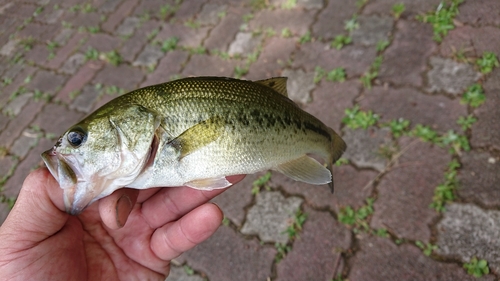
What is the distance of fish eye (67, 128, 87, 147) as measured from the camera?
1887 millimetres

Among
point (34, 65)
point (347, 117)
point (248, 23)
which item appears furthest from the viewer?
point (34, 65)

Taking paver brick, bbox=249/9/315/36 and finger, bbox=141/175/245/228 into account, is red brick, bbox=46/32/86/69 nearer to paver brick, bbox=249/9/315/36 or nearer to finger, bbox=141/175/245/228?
paver brick, bbox=249/9/315/36

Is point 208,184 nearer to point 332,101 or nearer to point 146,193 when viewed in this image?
point 146,193

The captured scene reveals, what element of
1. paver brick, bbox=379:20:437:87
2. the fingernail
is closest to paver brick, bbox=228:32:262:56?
paver brick, bbox=379:20:437:87

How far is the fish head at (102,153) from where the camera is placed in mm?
1883

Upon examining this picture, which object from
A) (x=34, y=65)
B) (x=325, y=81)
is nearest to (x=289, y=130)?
(x=325, y=81)

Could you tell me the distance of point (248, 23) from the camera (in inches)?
192

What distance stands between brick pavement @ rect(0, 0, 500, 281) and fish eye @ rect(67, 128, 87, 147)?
1.76 meters

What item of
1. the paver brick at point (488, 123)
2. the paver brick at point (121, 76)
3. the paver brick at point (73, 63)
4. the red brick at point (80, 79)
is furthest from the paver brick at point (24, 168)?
the paver brick at point (488, 123)

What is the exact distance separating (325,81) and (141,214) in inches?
95.1

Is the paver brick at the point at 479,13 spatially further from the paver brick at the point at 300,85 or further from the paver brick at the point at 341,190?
the paver brick at the point at 341,190

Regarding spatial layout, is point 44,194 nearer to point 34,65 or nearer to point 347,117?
point 347,117

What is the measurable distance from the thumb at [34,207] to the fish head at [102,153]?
0.53ft

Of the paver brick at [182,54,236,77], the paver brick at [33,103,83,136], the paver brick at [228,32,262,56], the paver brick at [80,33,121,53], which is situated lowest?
the paver brick at [33,103,83,136]
